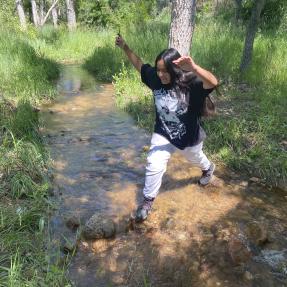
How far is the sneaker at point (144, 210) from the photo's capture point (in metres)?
3.96

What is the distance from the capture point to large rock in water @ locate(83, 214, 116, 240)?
3.69m

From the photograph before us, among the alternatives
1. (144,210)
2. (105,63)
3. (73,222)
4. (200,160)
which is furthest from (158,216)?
(105,63)

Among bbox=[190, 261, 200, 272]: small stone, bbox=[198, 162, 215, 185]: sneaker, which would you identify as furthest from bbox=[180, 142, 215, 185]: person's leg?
bbox=[190, 261, 200, 272]: small stone

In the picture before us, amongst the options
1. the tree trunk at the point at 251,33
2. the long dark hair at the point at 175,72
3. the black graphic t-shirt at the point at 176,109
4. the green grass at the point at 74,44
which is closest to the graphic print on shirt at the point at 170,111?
the black graphic t-shirt at the point at 176,109

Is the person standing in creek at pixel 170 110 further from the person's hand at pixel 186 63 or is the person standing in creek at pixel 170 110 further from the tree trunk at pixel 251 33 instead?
the tree trunk at pixel 251 33

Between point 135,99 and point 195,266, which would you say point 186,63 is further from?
point 135,99

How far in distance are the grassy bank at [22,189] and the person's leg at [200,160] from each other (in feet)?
5.25

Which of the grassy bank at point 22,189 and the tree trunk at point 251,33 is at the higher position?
the tree trunk at point 251,33

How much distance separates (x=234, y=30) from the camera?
10336 millimetres

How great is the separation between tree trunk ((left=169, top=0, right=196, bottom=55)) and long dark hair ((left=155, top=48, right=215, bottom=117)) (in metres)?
2.72

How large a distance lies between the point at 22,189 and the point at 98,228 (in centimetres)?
105

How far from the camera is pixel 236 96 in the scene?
7.09m

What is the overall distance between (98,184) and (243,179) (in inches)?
71.2

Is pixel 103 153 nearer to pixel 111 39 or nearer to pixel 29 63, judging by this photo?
pixel 29 63
